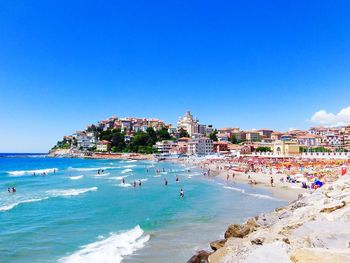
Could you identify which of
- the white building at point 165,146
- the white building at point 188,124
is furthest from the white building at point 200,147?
the white building at point 188,124

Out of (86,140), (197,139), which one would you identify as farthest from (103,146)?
(197,139)

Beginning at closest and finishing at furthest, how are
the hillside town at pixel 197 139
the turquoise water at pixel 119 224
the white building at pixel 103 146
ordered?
the turquoise water at pixel 119 224
the hillside town at pixel 197 139
the white building at pixel 103 146

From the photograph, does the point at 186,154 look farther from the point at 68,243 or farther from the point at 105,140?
the point at 68,243

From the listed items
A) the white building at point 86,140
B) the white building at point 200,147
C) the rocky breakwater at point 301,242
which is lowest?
the rocky breakwater at point 301,242

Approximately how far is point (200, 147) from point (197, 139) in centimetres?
348

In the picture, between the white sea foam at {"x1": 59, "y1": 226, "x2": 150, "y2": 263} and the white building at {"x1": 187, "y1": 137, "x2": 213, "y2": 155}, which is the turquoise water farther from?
the white building at {"x1": 187, "y1": 137, "x2": 213, "y2": 155}

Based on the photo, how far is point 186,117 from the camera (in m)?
162

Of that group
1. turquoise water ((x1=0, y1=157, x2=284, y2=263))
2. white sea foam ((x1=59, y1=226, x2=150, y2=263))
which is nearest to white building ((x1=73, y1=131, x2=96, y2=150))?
turquoise water ((x1=0, y1=157, x2=284, y2=263))

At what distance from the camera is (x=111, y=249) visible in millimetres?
13445

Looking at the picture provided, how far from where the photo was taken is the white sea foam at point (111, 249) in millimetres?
12352

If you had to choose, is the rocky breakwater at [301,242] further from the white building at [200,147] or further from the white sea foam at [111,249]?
the white building at [200,147]

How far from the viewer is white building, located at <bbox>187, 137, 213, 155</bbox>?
373 ft

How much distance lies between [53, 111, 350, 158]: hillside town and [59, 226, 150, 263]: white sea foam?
220 feet

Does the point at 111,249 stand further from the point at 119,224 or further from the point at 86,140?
the point at 86,140
